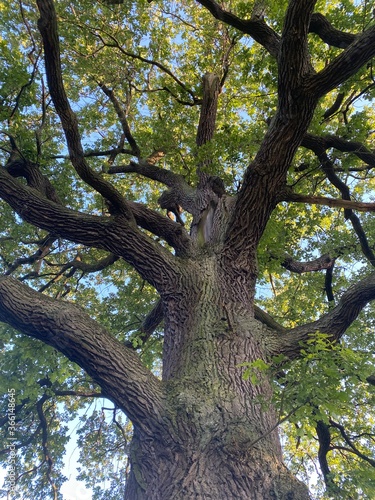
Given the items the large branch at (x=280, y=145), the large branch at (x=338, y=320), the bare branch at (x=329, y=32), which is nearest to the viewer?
the large branch at (x=280, y=145)

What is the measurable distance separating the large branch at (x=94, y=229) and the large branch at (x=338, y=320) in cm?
148

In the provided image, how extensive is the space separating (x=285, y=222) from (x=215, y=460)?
225 inches

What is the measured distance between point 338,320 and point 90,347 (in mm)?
2638

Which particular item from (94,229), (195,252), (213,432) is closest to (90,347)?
(213,432)

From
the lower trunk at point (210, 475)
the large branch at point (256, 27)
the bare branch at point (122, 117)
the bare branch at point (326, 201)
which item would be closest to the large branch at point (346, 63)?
the bare branch at point (326, 201)

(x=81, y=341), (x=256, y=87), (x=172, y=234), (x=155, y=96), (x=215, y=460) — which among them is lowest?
(x=215, y=460)

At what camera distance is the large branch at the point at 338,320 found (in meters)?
3.60

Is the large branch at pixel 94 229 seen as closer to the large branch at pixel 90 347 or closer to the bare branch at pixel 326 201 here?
the large branch at pixel 90 347

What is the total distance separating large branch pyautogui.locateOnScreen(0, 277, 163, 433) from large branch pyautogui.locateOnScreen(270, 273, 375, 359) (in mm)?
1493

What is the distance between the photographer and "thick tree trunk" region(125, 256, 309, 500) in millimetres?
2408

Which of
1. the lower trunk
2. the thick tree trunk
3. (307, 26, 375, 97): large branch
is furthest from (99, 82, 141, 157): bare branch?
the lower trunk

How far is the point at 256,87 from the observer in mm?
7527

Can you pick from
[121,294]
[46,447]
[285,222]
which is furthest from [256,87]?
[46,447]

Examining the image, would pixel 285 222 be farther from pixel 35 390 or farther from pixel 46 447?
pixel 46 447
